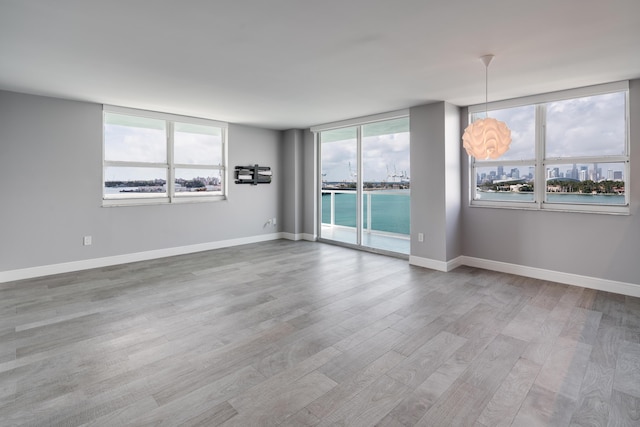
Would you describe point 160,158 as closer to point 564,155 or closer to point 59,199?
point 59,199

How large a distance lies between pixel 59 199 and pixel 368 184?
4.84 meters

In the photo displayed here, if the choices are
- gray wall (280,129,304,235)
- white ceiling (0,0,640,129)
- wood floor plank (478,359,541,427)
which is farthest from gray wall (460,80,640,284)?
gray wall (280,129,304,235)

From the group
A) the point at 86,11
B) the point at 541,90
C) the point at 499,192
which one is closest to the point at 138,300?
the point at 86,11

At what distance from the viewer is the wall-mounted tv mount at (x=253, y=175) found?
6.75m

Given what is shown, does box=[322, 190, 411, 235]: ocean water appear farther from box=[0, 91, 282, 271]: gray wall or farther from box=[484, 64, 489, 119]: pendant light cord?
box=[0, 91, 282, 271]: gray wall

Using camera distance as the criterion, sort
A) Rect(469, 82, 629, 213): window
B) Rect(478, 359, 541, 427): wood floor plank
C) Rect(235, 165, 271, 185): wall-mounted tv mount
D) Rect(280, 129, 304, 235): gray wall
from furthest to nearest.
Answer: Rect(280, 129, 304, 235): gray wall, Rect(235, 165, 271, 185): wall-mounted tv mount, Rect(469, 82, 629, 213): window, Rect(478, 359, 541, 427): wood floor plank

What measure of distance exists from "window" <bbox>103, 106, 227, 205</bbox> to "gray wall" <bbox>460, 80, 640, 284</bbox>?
446 centimetres

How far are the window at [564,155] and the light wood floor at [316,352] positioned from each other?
116cm

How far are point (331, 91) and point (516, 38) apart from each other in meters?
2.14

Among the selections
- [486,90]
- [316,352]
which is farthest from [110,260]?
[486,90]

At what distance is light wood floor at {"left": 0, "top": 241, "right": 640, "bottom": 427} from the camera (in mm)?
1953

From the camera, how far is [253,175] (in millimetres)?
6984

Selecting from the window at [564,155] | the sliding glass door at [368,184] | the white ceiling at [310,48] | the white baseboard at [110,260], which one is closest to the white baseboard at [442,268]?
the white baseboard at [110,260]

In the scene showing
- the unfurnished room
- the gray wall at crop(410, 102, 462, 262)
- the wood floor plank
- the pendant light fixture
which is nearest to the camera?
the wood floor plank
